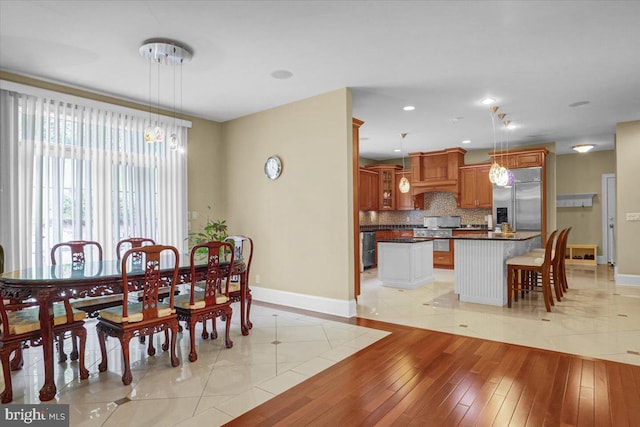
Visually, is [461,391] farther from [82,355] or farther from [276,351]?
[82,355]

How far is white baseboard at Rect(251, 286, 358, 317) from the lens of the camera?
4633mm

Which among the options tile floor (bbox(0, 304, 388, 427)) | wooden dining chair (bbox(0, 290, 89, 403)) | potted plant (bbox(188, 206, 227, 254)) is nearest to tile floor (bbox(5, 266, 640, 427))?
tile floor (bbox(0, 304, 388, 427))

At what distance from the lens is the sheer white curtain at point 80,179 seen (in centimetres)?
406

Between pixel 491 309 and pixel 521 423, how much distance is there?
2.81 metres

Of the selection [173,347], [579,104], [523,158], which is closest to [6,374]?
[173,347]

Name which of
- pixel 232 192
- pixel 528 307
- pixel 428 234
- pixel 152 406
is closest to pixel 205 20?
pixel 152 406

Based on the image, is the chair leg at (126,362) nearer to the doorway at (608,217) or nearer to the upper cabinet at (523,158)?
the upper cabinet at (523,158)

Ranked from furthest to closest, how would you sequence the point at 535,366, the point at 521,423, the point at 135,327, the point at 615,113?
1. the point at 615,113
2. the point at 535,366
3. the point at 135,327
4. the point at 521,423

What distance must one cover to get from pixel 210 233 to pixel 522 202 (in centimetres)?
638

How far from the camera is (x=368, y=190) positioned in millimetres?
9469

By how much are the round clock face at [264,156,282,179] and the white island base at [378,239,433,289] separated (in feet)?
7.75

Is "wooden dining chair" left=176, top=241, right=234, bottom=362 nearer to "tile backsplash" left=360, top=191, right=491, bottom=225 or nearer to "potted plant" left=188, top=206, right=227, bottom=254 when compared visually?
"potted plant" left=188, top=206, right=227, bottom=254

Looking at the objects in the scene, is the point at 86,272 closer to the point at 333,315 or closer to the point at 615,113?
the point at 333,315

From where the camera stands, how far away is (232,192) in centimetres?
612
